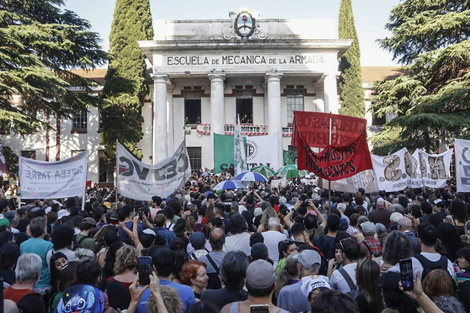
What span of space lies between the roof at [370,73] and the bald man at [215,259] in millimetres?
31832

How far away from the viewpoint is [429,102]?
23578 millimetres

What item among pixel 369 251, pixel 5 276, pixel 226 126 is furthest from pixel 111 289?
pixel 226 126

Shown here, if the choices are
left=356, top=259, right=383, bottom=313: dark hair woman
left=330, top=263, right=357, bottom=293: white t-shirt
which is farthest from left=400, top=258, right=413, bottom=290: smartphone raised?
left=330, top=263, right=357, bottom=293: white t-shirt

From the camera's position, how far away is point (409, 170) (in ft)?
44.0

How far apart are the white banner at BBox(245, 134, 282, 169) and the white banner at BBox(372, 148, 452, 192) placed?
11.6ft

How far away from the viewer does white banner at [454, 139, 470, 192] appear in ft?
36.7

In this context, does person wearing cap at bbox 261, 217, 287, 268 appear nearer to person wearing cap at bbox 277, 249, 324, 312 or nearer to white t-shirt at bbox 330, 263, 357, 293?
white t-shirt at bbox 330, 263, 357, 293

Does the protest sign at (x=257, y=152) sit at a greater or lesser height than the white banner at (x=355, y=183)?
greater

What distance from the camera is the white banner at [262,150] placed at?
15.4 metres

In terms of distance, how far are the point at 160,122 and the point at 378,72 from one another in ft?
67.3

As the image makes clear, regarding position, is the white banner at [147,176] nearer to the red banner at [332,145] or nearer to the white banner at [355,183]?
the red banner at [332,145]

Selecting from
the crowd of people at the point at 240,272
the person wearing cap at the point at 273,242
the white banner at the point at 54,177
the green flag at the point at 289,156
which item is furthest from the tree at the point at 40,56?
the person wearing cap at the point at 273,242

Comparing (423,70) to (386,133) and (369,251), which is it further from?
(369,251)

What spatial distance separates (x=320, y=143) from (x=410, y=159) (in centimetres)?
543
